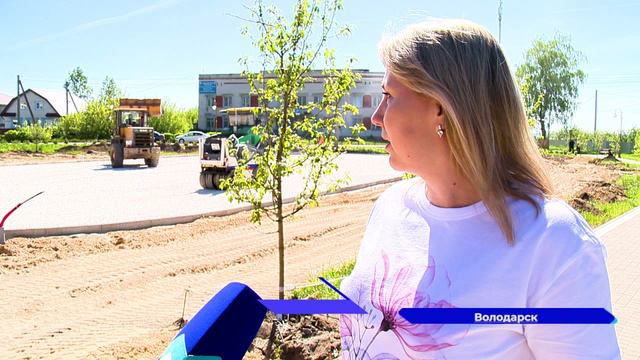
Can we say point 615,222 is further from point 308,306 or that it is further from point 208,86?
point 208,86

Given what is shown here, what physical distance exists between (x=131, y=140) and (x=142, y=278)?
19.6m

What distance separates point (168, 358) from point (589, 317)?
2.09ft

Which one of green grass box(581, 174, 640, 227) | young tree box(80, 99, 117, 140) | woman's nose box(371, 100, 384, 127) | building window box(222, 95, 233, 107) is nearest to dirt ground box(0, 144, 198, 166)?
young tree box(80, 99, 117, 140)

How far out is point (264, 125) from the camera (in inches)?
244

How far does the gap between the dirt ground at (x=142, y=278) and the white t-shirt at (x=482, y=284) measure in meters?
3.64

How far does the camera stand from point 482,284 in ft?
3.65

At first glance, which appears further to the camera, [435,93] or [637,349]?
[637,349]

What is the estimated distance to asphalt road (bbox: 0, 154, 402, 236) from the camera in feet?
39.3

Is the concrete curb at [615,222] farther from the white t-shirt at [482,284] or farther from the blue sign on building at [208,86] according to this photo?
the blue sign on building at [208,86]

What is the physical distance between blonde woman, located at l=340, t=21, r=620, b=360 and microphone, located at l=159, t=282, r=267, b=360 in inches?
15.9

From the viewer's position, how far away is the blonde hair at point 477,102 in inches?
45.2

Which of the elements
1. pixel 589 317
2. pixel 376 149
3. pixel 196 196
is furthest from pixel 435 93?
pixel 376 149

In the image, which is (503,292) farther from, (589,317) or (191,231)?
(191,231)

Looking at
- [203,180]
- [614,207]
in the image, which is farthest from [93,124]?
[614,207]
